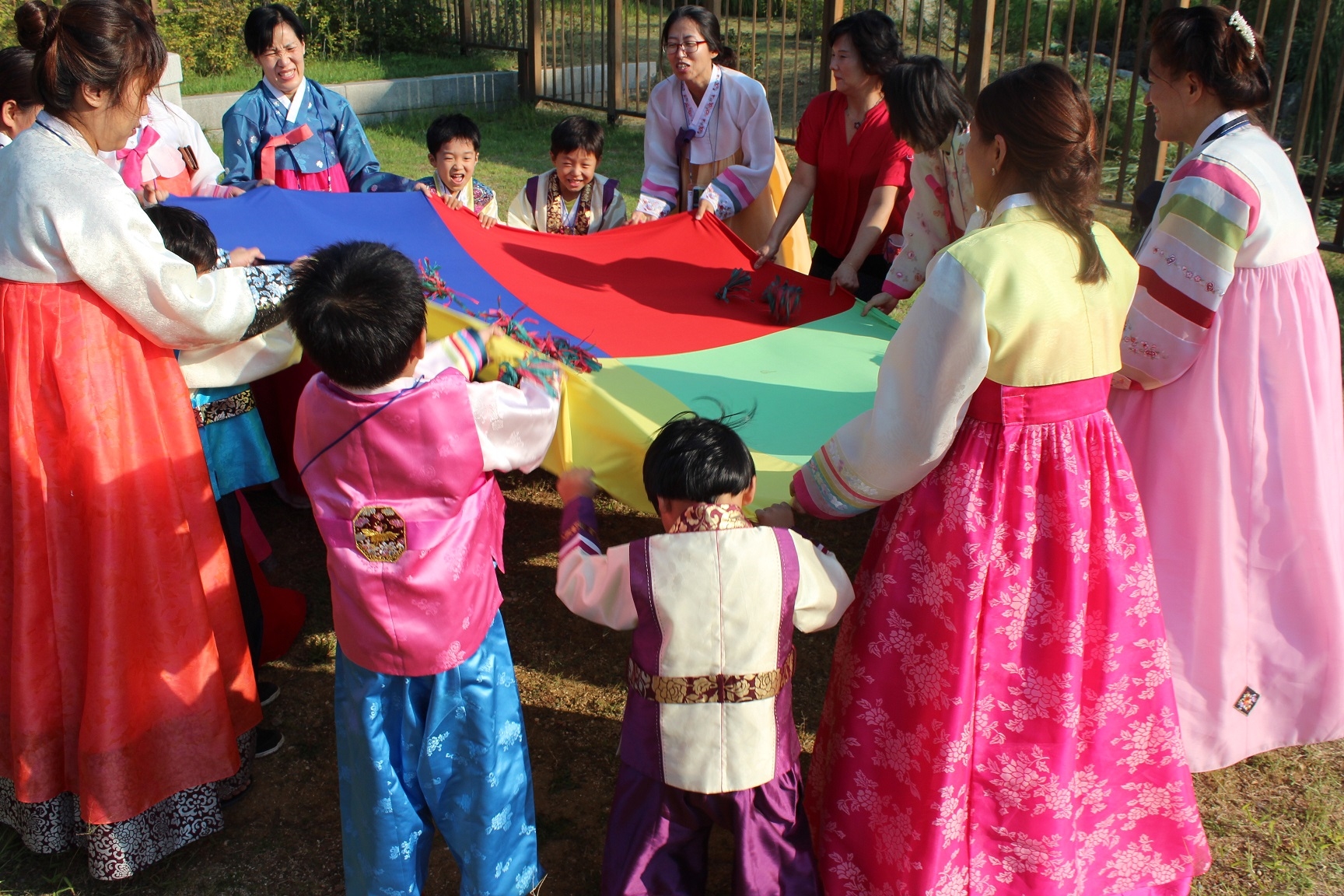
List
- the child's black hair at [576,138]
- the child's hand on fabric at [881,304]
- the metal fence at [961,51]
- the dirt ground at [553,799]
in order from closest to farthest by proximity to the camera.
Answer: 1. the dirt ground at [553,799]
2. the child's hand on fabric at [881,304]
3. the child's black hair at [576,138]
4. the metal fence at [961,51]

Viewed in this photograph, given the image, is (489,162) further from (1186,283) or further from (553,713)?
(1186,283)

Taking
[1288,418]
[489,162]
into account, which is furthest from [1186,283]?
[489,162]

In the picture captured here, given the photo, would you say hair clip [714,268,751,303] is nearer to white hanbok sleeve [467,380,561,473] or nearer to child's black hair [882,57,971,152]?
child's black hair [882,57,971,152]

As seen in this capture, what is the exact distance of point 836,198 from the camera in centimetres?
402

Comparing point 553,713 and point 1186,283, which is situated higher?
point 1186,283

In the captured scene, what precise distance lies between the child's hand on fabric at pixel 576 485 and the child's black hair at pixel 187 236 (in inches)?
38.2

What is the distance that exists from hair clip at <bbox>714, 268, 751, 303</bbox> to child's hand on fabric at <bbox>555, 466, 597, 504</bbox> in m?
1.46

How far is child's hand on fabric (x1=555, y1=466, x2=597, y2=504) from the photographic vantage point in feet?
6.99

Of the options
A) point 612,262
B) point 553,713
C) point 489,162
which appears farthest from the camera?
point 489,162

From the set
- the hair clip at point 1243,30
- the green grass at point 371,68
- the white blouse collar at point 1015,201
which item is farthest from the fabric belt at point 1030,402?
the green grass at point 371,68

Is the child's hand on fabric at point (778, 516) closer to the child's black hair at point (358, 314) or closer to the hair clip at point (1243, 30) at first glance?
the child's black hair at point (358, 314)

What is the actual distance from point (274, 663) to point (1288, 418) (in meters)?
2.67

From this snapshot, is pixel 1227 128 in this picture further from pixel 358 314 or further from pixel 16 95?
pixel 16 95

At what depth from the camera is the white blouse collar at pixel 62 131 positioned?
2.08 metres
